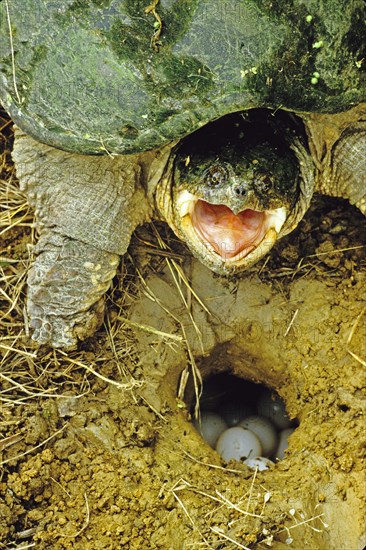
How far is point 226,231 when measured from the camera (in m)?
3.43

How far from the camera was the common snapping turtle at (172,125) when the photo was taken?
3.02m

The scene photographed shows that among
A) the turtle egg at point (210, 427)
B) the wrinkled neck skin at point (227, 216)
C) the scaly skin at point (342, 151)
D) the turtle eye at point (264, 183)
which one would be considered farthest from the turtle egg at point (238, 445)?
the turtle eye at point (264, 183)

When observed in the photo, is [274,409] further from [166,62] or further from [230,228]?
[166,62]

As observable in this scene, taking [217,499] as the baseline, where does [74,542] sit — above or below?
below

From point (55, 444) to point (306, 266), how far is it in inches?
60.8

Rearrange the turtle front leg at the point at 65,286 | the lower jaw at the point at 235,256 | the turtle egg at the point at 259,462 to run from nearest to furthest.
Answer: the lower jaw at the point at 235,256
the turtle front leg at the point at 65,286
the turtle egg at the point at 259,462

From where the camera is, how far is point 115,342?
386cm

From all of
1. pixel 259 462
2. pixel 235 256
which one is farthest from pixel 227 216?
pixel 259 462

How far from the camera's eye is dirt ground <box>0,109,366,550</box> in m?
3.37

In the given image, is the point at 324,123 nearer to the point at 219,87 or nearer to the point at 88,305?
the point at 219,87

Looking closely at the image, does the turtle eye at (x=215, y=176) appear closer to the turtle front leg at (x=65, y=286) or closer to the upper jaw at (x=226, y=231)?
the upper jaw at (x=226, y=231)

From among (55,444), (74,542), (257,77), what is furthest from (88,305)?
(257,77)

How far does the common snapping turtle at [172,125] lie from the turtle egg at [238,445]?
3.26 ft

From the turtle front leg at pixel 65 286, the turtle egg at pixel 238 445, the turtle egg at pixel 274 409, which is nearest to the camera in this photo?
the turtle front leg at pixel 65 286
